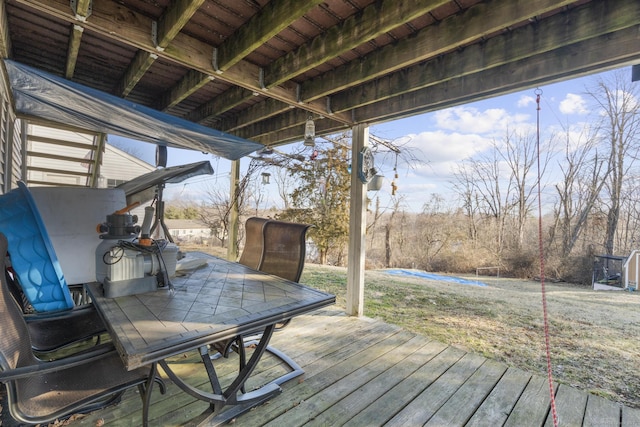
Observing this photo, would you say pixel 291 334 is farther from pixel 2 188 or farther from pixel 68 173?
pixel 68 173

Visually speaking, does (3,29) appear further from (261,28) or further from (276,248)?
(276,248)

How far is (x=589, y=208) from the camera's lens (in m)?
8.34

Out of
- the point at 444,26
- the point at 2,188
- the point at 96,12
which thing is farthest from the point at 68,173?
the point at 444,26

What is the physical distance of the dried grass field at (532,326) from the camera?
7.74ft

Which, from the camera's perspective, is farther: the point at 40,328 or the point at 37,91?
the point at 37,91

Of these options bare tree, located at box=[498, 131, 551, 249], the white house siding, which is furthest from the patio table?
bare tree, located at box=[498, 131, 551, 249]

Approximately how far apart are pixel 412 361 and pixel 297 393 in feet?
3.42

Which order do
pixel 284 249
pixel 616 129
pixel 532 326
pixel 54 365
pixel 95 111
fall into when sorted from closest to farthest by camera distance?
pixel 54 365 → pixel 284 249 → pixel 95 111 → pixel 532 326 → pixel 616 129

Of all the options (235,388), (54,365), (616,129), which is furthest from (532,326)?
(616,129)

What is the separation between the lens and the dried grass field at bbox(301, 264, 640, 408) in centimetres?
236

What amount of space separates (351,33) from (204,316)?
198 cm

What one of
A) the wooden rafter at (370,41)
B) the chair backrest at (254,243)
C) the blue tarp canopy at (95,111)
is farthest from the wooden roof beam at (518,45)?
the blue tarp canopy at (95,111)

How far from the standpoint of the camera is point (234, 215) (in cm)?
541

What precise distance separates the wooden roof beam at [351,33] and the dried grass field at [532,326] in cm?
282
